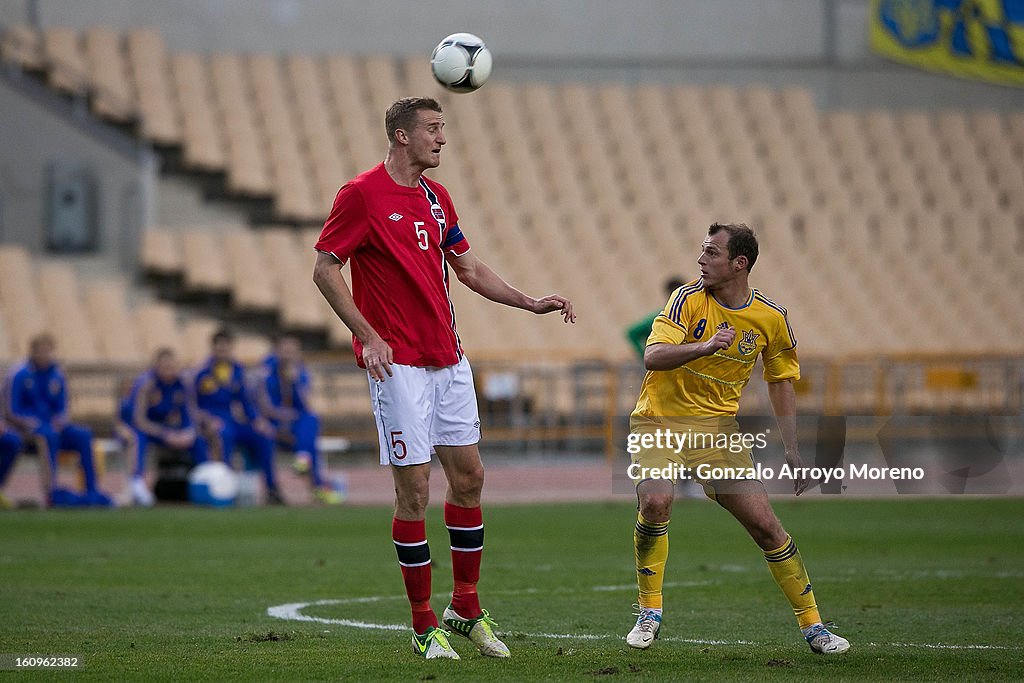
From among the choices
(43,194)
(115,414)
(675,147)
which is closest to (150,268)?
(43,194)

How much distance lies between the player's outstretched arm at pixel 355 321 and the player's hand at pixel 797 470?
195 centimetres

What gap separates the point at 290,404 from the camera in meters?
18.1

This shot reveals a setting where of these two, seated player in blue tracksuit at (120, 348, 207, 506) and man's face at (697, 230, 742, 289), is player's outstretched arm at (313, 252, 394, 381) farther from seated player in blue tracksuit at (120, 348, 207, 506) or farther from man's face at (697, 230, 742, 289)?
seated player in blue tracksuit at (120, 348, 207, 506)

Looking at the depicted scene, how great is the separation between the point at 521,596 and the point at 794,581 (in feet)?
9.03

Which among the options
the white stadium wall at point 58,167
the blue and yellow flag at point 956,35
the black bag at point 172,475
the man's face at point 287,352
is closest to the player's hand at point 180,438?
the black bag at point 172,475

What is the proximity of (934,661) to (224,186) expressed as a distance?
817 inches

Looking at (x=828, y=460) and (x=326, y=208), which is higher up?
(x=326, y=208)

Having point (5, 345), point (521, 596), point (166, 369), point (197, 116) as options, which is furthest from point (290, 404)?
point (197, 116)

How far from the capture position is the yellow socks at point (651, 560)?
726cm

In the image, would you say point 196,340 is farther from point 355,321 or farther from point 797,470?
point 797,470

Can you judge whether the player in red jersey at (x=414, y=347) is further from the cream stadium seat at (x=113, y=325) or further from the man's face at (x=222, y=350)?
the cream stadium seat at (x=113, y=325)

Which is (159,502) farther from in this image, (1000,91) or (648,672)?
(1000,91)

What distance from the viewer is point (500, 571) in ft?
36.0

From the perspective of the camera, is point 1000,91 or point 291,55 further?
point 1000,91
